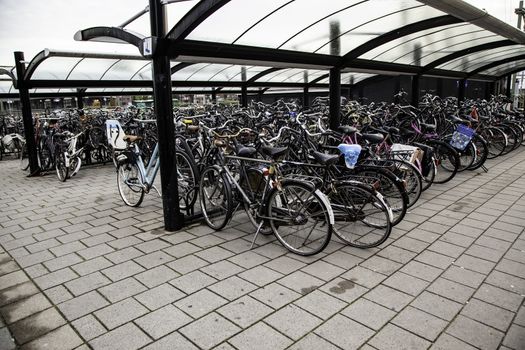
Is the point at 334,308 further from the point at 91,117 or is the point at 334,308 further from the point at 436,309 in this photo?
the point at 91,117

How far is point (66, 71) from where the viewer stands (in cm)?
779

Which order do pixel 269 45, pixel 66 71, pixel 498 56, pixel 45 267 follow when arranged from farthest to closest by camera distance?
pixel 498 56 → pixel 66 71 → pixel 269 45 → pixel 45 267

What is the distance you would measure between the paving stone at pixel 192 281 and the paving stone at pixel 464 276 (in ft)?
6.20

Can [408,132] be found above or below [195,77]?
below

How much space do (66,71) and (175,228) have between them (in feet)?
18.0

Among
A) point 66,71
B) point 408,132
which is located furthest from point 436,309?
point 66,71

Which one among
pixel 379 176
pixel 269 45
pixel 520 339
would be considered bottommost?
pixel 520 339

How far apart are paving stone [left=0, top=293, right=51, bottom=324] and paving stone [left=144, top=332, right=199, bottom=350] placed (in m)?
1.00

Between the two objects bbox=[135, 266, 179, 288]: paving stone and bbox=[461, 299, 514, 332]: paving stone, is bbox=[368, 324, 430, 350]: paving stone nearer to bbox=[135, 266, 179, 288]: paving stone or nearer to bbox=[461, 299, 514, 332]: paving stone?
bbox=[461, 299, 514, 332]: paving stone

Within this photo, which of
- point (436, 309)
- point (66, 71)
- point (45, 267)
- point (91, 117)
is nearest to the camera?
point (436, 309)

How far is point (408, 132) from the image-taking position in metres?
5.80

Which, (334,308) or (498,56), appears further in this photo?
(498,56)

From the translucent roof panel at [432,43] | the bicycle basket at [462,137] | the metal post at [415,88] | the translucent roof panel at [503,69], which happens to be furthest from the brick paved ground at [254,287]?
the translucent roof panel at [503,69]

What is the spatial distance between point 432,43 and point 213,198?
5.48 meters
